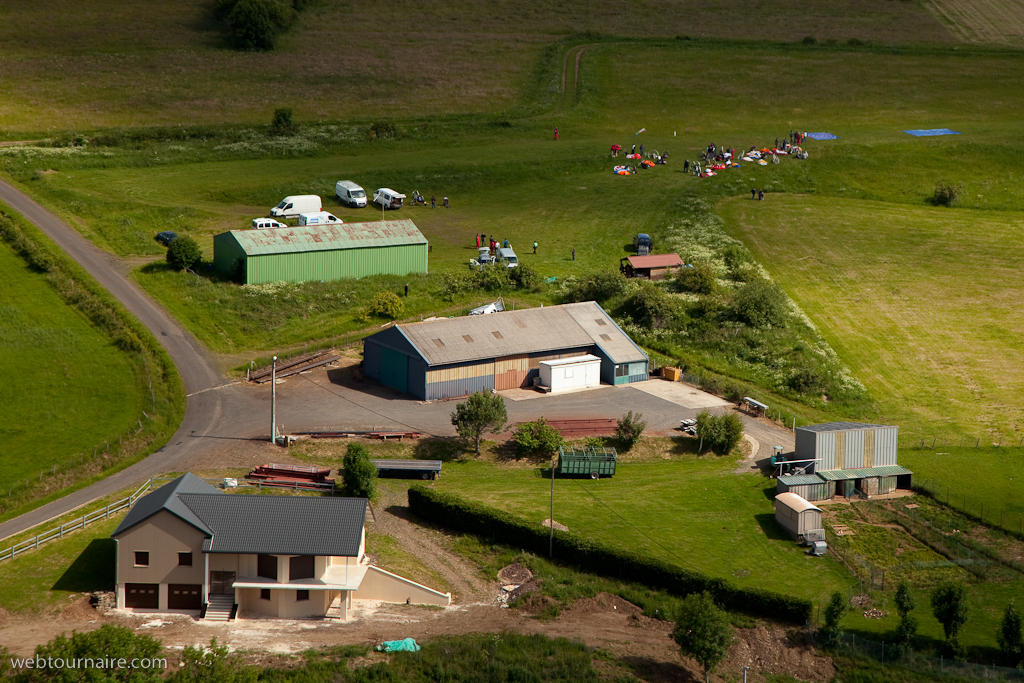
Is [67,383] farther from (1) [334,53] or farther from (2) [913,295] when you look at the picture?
(1) [334,53]

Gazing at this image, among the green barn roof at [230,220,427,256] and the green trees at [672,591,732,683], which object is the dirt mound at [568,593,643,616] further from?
the green barn roof at [230,220,427,256]

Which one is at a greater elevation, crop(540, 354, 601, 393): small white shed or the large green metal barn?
the large green metal barn

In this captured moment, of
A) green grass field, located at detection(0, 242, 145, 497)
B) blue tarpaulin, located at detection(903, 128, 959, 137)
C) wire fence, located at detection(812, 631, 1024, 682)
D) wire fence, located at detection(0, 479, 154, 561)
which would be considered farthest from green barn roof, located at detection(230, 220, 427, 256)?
blue tarpaulin, located at detection(903, 128, 959, 137)

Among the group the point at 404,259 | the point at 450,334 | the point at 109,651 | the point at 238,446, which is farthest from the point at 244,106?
the point at 109,651

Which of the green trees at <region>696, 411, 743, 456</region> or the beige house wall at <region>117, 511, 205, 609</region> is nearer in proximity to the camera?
the beige house wall at <region>117, 511, 205, 609</region>

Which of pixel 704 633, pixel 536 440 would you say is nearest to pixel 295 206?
pixel 536 440

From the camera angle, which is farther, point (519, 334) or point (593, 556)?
point (519, 334)
